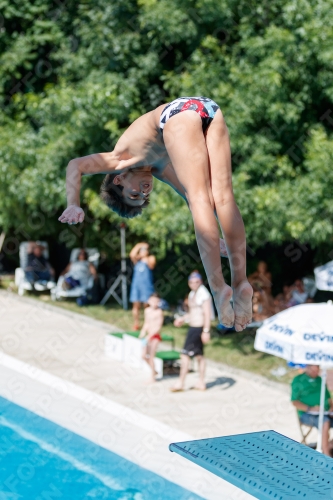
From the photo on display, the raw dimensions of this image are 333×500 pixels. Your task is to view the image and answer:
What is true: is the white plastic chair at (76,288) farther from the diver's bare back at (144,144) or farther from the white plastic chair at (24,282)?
the diver's bare back at (144,144)

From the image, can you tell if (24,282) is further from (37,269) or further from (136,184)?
(136,184)

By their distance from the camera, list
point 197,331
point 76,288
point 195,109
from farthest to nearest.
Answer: point 76,288 < point 197,331 < point 195,109

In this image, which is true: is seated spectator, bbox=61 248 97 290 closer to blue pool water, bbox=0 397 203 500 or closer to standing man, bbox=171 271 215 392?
standing man, bbox=171 271 215 392

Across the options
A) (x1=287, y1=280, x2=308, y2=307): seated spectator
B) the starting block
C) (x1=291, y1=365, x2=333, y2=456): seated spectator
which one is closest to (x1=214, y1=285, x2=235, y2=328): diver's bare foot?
the starting block

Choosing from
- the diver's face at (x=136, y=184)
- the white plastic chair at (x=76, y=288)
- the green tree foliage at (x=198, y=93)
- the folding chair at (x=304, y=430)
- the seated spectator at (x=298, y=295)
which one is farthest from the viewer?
the white plastic chair at (x=76, y=288)

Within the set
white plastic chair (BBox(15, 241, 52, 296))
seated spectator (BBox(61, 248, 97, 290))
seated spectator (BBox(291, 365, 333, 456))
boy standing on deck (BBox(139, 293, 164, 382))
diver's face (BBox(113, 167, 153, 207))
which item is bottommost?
white plastic chair (BBox(15, 241, 52, 296))

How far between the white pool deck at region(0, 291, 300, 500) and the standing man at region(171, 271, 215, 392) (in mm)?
204

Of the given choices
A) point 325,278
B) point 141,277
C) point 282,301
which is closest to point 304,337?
point 325,278

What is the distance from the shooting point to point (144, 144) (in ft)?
13.6

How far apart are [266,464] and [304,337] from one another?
322 cm

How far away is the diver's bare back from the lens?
4090 mm

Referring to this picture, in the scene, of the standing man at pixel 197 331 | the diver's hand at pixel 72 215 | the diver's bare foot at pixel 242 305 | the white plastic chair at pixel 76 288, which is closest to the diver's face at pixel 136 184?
the diver's hand at pixel 72 215

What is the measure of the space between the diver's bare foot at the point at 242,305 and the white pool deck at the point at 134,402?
304cm

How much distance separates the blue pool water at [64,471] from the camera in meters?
6.73
